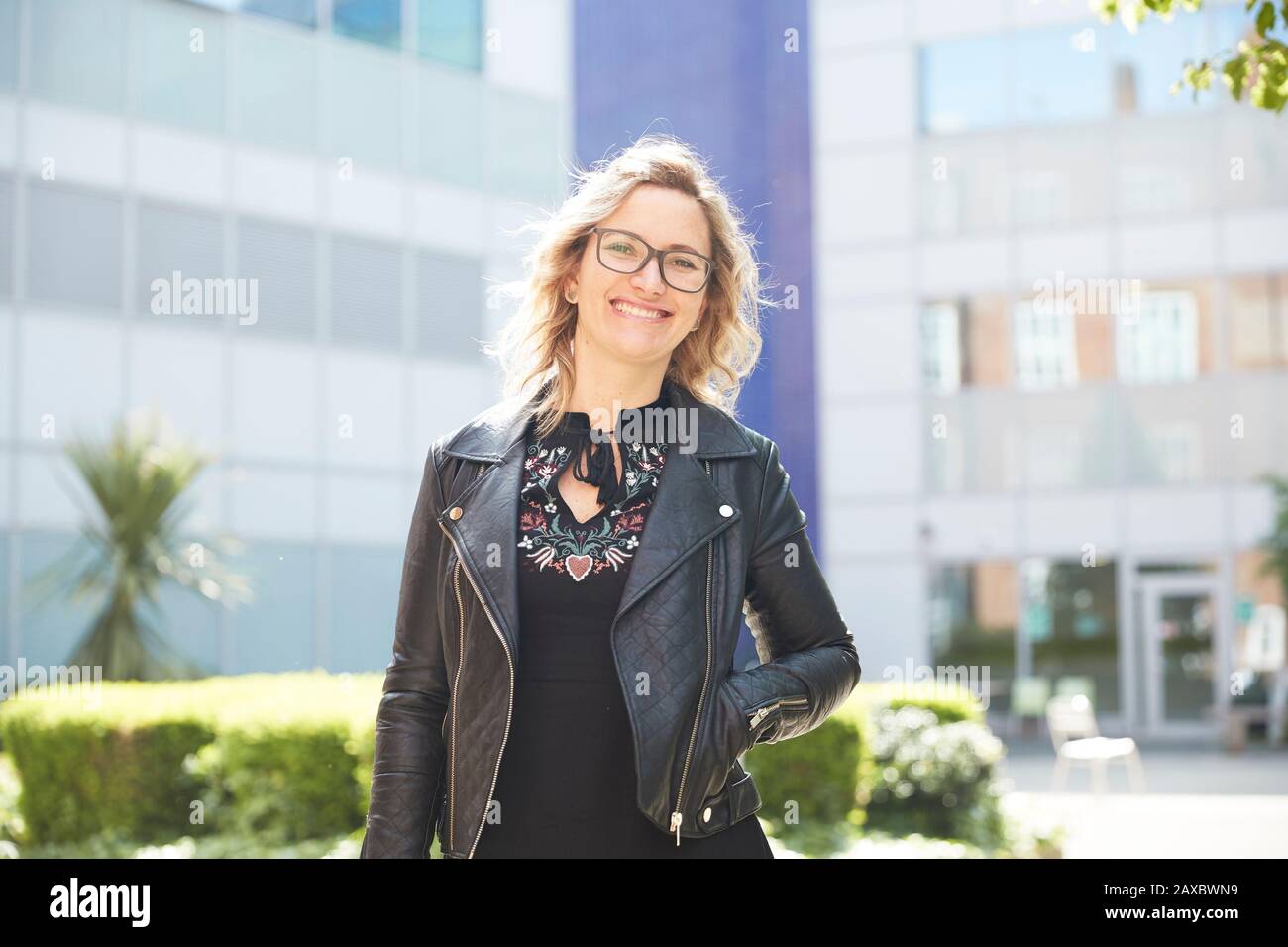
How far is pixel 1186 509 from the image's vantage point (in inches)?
836

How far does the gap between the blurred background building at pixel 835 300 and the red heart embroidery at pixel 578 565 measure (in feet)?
28.2

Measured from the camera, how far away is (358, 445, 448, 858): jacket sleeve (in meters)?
2.40

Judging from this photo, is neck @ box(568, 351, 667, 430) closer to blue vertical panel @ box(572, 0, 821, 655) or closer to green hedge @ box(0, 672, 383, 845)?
green hedge @ box(0, 672, 383, 845)

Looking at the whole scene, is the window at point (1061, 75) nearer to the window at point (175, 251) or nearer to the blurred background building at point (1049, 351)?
the blurred background building at point (1049, 351)

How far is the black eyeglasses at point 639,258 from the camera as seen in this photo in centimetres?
250

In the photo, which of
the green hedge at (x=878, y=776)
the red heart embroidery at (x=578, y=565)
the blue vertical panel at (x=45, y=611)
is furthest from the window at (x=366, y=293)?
the red heart embroidery at (x=578, y=565)

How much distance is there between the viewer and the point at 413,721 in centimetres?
→ 244

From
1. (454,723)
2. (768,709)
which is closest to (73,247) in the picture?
(454,723)

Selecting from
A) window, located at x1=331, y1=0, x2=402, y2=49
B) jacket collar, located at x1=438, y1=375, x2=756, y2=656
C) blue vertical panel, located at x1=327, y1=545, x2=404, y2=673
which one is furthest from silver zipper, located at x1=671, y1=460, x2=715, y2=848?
window, located at x1=331, y1=0, x2=402, y2=49

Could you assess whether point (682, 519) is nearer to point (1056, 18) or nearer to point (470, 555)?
point (470, 555)

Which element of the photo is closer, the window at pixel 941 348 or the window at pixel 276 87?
the window at pixel 276 87

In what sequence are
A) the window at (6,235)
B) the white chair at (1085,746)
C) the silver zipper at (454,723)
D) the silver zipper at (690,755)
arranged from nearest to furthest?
the silver zipper at (690,755), the silver zipper at (454,723), the white chair at (1085,746), the window at (6,235)

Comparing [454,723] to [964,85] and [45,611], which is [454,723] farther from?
[964,85]
